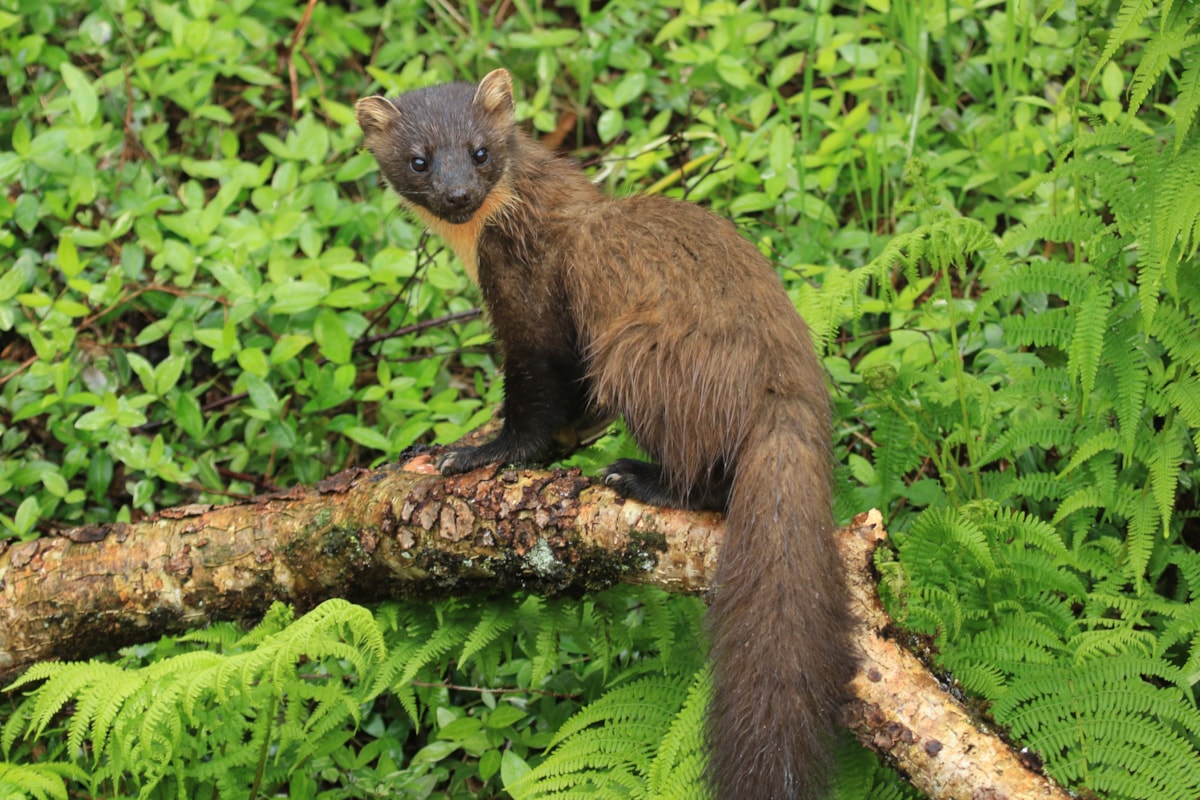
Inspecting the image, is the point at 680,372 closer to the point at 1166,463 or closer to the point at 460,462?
the point at 460,462

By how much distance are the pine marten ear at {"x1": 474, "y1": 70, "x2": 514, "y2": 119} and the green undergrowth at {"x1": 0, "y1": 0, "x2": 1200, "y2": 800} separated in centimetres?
126

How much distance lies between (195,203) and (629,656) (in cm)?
381

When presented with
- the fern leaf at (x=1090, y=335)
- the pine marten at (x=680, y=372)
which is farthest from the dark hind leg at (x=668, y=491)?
the fern leaf at (x=1090, y=335)

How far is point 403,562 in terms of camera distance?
432 cm

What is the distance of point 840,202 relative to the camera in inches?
274

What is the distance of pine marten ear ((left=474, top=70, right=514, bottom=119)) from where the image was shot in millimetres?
5250

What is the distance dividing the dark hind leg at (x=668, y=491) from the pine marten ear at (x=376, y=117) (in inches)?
81.5

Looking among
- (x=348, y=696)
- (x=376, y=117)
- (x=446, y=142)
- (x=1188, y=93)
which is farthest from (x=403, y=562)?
(x=1188, y=93)

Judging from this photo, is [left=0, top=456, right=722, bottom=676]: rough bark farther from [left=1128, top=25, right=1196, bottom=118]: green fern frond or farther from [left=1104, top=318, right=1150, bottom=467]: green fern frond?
[left=1128, top=25, right=1196, bottom=118]: green fern frond

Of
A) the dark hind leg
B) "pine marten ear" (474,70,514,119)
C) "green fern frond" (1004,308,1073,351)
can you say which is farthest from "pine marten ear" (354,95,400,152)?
"green fern frond" (1004,308,1073,351)

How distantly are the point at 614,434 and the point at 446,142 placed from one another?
145 centimetres

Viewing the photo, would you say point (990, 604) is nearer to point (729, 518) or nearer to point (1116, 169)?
point (729, 518)

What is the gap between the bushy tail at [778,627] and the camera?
10.9ft

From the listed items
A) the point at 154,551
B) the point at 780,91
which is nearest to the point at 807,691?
the point at 154,551
